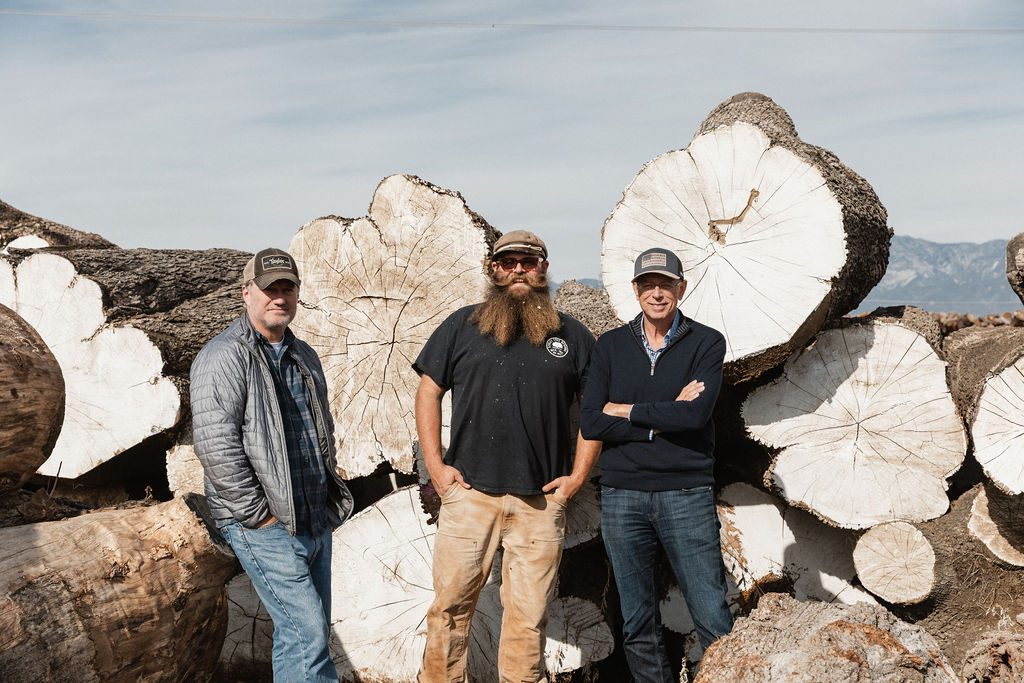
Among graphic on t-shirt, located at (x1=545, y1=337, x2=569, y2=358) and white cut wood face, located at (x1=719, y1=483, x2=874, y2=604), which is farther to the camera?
white cut wood face, located at (x1=719, y1=483, x2=874, y2=604)

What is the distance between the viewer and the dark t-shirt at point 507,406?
12.2 ft

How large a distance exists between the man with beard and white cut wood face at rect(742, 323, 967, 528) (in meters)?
1.30

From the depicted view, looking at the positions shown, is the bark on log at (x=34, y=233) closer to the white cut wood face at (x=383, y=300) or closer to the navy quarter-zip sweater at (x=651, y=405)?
the white cut wood face at (x=383, y=300)

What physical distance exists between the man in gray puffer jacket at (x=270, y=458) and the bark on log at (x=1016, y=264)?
164 inches

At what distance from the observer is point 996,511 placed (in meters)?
4.61

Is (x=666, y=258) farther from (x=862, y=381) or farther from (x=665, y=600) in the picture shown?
(x=665, y=600)

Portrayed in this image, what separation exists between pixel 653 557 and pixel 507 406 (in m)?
0.93

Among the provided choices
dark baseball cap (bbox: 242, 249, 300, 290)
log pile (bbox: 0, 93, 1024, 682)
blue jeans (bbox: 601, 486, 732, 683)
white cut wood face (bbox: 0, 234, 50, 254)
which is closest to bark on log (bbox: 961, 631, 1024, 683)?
log pile (bbox: 0, 93, 1024, 682)

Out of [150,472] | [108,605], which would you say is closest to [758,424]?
[108,605]

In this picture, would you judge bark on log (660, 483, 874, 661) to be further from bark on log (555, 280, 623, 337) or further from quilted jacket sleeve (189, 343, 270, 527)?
quilted jacket sleeve (189, 343, 270, 527)

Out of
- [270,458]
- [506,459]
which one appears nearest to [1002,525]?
[506,459]

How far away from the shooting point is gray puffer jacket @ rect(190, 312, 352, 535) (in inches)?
127

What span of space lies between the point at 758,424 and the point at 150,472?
373 cm

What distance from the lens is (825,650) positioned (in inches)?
125
